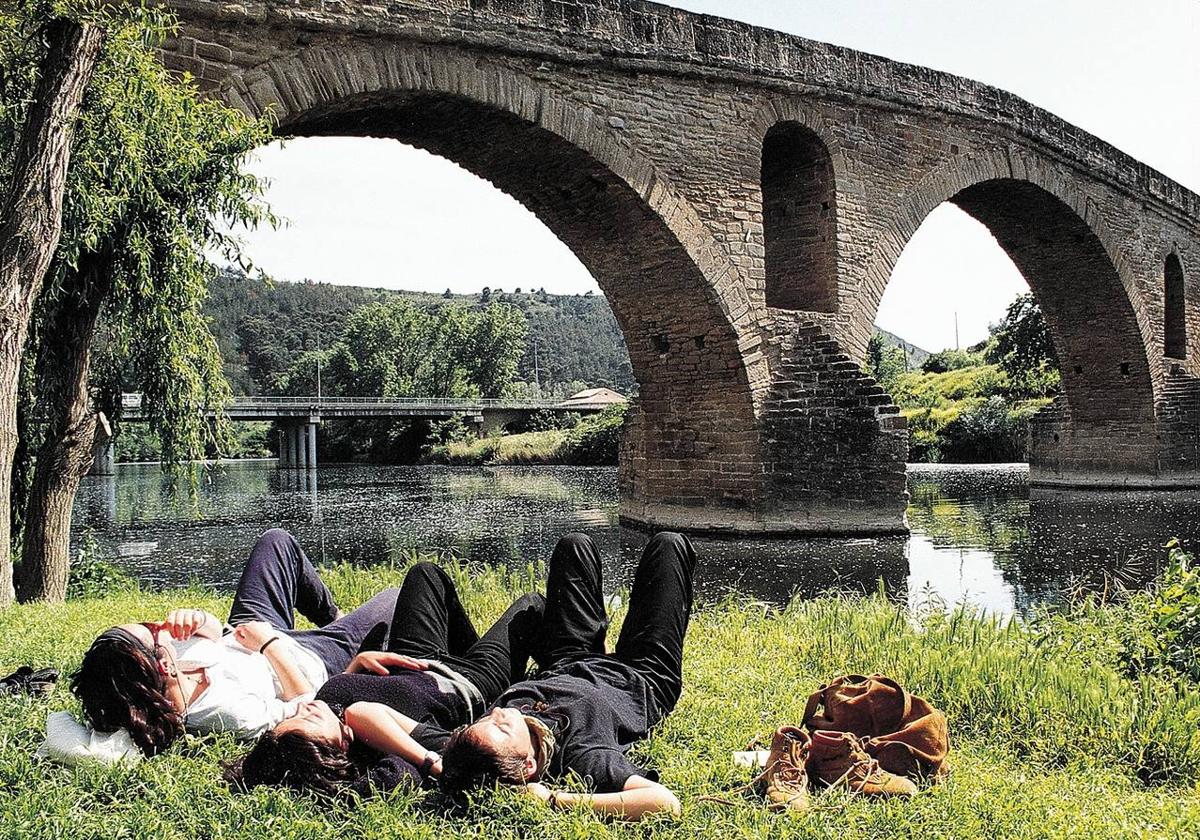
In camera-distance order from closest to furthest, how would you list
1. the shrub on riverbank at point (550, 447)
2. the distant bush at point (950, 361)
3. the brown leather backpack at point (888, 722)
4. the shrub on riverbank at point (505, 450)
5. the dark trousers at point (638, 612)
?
the brown leather backpack at point (888, 722) → the dark trousers at point (638, 612) → the shrub on riverbank at point (550, 447) → the shrub on riverbank at point (505, 450) → the distant bush at point (950, 361)

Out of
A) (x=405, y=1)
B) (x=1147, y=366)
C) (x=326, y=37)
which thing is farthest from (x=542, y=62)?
(x=1147, y=366)

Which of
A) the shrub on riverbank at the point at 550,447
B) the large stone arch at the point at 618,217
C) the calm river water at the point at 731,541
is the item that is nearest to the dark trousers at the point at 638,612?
the calm river water at the point at 731,541

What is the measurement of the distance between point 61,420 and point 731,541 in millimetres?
7151

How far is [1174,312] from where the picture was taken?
20.2 m

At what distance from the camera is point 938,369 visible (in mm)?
45219

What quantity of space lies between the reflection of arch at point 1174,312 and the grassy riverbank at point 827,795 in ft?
57.6

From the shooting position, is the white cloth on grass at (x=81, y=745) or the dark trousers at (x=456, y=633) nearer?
the white cloth on grass at (x=81, y=745)

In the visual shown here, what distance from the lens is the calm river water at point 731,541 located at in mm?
8992

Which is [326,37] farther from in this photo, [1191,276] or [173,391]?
[1191,276]

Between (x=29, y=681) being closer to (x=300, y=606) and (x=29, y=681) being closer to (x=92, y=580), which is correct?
(x=300, y=606)

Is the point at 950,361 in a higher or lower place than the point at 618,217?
higher

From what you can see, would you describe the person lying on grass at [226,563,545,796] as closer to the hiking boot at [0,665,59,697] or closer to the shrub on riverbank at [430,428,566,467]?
the hiking boot at [0,665,59,697]

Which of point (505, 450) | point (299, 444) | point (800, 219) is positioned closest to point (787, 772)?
point (800, 219)

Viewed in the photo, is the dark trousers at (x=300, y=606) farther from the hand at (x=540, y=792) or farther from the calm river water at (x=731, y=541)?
the calm river water at (x=731, y=541)
